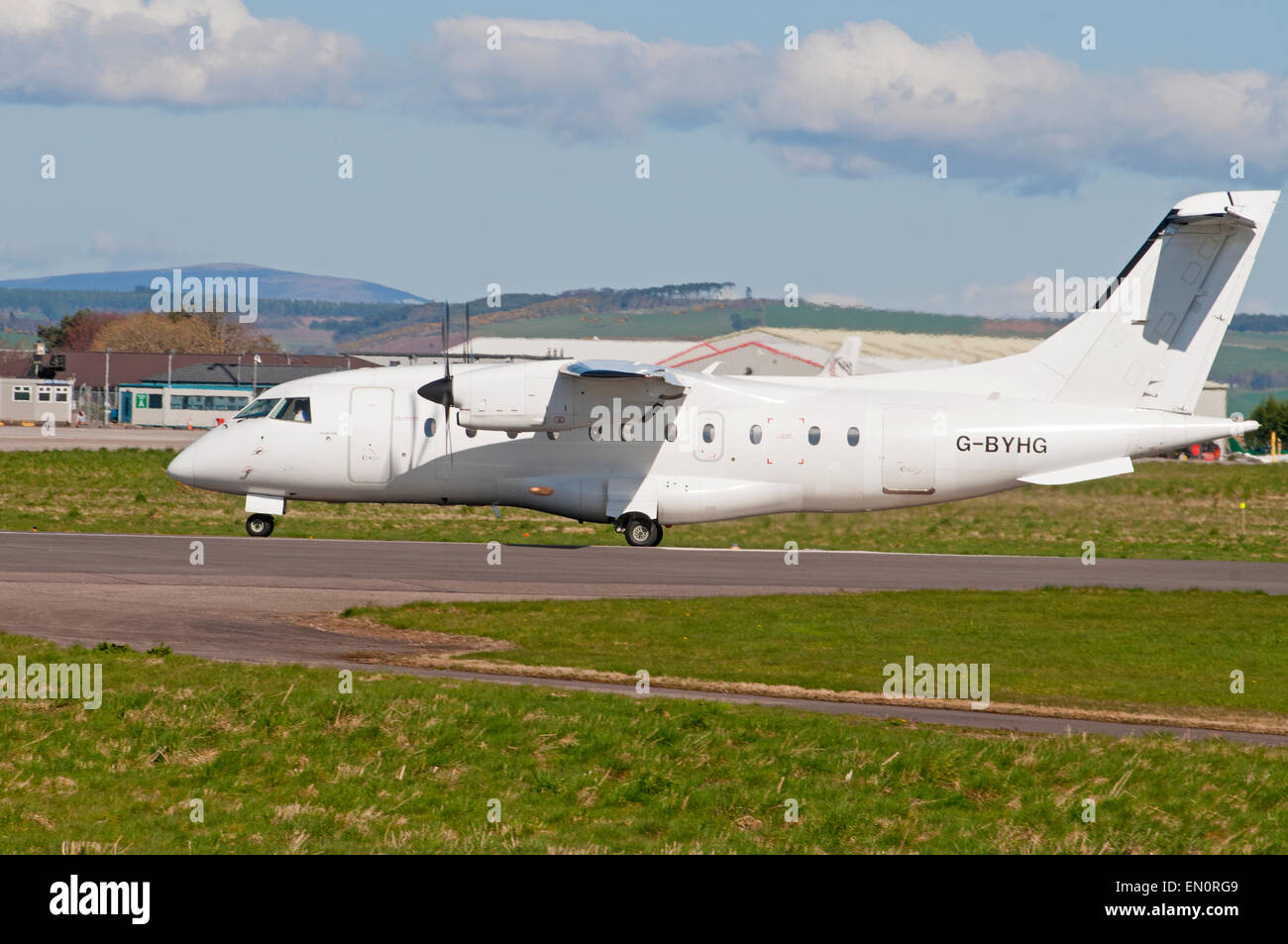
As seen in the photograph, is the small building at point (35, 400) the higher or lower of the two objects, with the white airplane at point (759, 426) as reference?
higher

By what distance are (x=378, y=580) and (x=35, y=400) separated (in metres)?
95.4

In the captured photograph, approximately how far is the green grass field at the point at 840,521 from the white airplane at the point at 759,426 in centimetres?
355

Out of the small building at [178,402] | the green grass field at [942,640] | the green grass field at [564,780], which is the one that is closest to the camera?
the green grass field at [564,780]

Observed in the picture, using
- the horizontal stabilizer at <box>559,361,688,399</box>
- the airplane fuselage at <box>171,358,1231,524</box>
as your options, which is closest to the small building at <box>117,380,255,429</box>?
the airplane fuselage at <box>171,358,1231,524</box>

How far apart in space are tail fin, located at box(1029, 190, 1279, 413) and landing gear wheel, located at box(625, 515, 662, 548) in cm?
1024

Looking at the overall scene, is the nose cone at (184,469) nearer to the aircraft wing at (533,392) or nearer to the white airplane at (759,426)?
the white airplane at (759,426)

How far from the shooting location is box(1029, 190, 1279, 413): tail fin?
30.9m

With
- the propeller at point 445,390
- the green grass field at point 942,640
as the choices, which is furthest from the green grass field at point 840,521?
the green grass field at point 942,640

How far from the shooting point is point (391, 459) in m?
34.0

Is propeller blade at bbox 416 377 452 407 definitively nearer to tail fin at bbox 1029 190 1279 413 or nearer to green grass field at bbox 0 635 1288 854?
tail fin at bbox 1029 190 1279 413

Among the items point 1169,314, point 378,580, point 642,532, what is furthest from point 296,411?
point 1169,314

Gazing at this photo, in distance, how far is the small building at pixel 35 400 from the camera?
111 metres

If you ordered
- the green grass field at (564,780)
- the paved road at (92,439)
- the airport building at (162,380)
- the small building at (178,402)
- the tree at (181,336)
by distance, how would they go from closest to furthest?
the green grass field at (564,780)
the paved road at (92,439)
the airport building at (162,380)
the small building at (178,402)
the tree at (181,336)

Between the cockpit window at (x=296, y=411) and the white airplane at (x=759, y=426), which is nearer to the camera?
the white airplane at (x=759, y=426)
